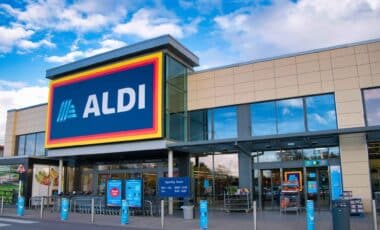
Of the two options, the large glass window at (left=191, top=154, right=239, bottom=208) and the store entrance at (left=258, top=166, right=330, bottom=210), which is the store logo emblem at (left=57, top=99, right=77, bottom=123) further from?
the store entrance at (left=258, top=166, right=330, bottom=210)

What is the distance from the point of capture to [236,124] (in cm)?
2334

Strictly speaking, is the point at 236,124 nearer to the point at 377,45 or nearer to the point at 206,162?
the point at 206,162

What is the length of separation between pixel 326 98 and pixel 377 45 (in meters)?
3.58

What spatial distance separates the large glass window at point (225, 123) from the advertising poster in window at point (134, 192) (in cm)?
550

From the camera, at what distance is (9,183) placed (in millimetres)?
29188

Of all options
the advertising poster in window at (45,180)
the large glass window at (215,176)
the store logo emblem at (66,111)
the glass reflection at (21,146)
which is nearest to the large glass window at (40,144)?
the glass reflection at (21,146)

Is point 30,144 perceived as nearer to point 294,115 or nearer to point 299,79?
point 294,115

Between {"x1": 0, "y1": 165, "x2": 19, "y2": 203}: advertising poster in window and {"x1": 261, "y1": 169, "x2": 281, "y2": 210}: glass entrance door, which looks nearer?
{"x1": 261, "y1": 169, "x2": 281, "y2": 210}: glass entrance door

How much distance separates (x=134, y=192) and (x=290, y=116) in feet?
31.2

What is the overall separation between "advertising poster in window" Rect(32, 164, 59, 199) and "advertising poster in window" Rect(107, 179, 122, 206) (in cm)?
890

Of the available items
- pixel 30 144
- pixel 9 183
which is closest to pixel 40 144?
pixel 30 144

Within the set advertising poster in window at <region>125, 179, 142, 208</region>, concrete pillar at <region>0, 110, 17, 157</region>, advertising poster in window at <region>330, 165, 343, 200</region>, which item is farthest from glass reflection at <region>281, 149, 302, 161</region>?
concrete pillar at <region>0, 110, 17, 157</region>

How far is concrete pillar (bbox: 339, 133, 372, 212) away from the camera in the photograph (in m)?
19.4

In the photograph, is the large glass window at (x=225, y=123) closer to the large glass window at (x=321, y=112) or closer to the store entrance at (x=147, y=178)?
the large glass window at (x=321, y=112)
